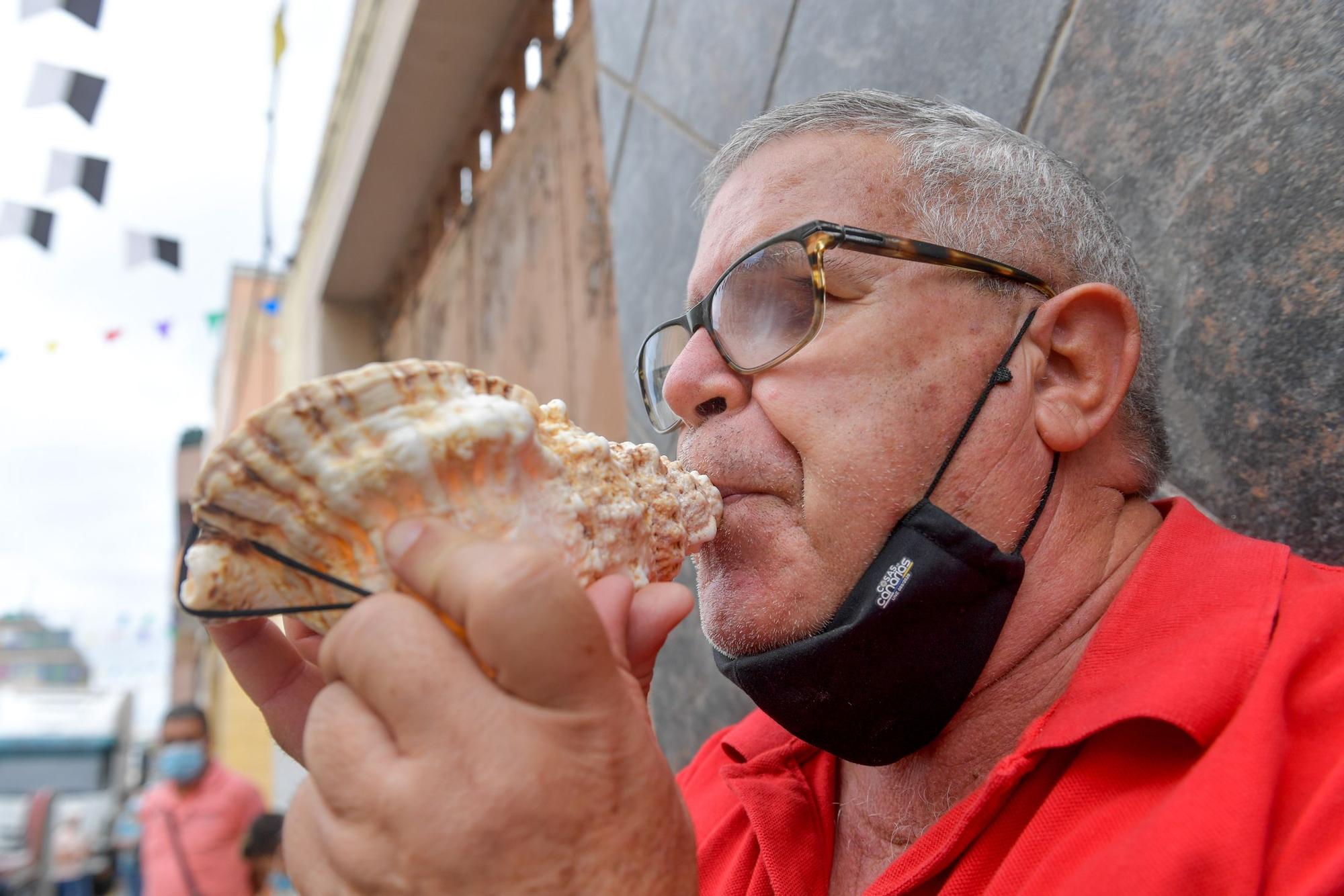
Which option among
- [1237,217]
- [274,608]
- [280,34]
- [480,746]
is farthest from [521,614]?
[280,34]

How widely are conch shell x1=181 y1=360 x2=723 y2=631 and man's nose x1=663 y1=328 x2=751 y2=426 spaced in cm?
49

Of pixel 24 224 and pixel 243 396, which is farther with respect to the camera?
pixel 243 396

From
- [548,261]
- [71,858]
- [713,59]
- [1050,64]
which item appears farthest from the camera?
[71,858]

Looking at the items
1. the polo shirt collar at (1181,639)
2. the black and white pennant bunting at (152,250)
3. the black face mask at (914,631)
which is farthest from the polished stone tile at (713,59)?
the black and white pennant bunting at (152,250)

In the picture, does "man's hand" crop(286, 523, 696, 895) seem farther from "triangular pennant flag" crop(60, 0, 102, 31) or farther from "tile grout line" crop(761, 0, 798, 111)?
"triangular pennant flag" crop(60, 0, 102, 31)

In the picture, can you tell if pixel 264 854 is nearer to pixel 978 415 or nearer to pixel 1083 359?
pixel 978 415

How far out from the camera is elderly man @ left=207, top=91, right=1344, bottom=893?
86 cm

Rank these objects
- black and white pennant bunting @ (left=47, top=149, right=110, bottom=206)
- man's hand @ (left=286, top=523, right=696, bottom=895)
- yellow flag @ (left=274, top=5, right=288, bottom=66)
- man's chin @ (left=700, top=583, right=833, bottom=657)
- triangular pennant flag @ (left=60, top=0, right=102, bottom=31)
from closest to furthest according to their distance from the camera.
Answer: man's hand @ (left=286, top=523, right=696, bottom=895)
man's chin @ (left=700, top=583, right=833, bottom=657)
triangular pennant flag @ (left=60, top=0, right=102, bottom=31)
black and white pennant bunting @ (left=47, top=149, right=110, bottom=206)
yellow flag @ (left=274, top=5, right=288, bottom=66)

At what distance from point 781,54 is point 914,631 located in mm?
2074

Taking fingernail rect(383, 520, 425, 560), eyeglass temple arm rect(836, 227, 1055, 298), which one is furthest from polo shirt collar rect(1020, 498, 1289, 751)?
fingernail rect(383, 520, 425, 560)

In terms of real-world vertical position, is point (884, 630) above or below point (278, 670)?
above

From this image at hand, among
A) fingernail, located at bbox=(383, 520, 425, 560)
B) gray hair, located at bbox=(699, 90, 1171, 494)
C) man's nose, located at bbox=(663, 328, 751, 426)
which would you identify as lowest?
fingernail, located at bbox=(383, 520, 425, 560)

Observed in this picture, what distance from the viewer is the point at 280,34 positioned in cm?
721

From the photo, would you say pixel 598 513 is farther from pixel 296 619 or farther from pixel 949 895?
pixel 949 895
